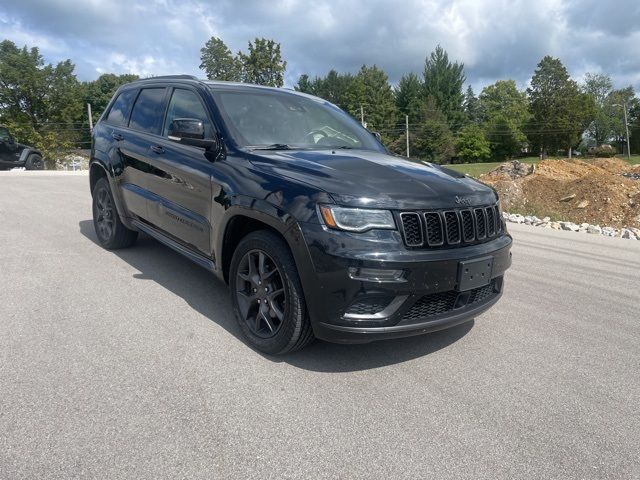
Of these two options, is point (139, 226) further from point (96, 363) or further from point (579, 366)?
point (579, 366)

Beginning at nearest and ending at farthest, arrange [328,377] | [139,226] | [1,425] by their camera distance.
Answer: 1. [1,425]
2. [328,377]
3. [139,226]

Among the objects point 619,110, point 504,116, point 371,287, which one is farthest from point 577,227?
point 619,110

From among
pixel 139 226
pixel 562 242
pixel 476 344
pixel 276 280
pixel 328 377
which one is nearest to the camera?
pixel 328 377

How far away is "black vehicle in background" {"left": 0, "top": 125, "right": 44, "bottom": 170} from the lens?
19.7 m

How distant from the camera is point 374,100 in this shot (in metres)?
77.6

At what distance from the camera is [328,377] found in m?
2.91

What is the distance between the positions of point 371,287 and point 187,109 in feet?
8.24

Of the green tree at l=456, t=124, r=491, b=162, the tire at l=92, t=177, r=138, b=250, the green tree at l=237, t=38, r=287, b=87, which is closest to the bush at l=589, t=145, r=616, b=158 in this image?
the green tree at l=456, t=124, r=491, b=162

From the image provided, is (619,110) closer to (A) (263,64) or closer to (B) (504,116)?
(B) (504,116)

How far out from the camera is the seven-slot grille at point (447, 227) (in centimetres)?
276

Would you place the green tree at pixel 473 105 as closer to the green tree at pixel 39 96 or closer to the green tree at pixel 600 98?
the green tree at pixel 600 98

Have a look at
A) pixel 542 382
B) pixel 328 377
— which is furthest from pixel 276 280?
pixel 542 382

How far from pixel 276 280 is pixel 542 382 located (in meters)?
1.74

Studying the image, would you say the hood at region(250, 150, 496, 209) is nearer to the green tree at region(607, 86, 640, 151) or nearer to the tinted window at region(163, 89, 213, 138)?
the tinted window at region(163, 89, 213, 138)
